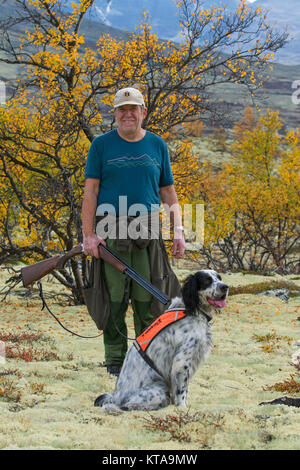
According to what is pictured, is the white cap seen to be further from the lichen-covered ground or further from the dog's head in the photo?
the lichen-covered ground

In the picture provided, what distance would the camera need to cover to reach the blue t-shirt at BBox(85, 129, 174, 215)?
538 cm

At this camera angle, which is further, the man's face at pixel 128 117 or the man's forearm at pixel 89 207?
the man's forearm at pixel 89 207

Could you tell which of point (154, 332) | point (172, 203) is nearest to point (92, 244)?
point (172, 203)

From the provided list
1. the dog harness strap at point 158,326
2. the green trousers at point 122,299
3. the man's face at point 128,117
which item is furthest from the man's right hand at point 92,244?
the man's face at point 128,117

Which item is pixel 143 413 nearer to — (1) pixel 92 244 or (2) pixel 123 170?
(1) pixel 92 244

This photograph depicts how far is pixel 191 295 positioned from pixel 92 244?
51.3 inches

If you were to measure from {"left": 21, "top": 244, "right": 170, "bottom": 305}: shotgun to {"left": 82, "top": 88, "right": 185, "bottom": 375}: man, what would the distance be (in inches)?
5.5

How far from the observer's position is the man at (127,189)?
536 centimetres

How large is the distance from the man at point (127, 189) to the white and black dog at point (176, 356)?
0.90 metres

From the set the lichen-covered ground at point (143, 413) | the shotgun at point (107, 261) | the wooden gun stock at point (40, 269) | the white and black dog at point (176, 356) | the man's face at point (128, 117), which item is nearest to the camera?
the lichen-covered ground at point (143, 413)

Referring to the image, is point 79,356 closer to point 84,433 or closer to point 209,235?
point 84,433

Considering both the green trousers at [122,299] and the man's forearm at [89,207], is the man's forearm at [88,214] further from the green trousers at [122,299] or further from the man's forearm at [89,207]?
the green trousers at [122,299]

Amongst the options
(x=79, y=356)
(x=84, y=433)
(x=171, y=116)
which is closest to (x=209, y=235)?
(x=171, y=116)

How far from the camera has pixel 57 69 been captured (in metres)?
12.6
